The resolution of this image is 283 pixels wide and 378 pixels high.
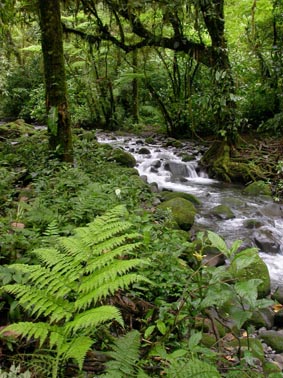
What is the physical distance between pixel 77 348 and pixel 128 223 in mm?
790

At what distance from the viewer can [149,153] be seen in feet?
33.8

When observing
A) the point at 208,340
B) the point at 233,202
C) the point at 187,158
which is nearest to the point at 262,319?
the point at 208,340

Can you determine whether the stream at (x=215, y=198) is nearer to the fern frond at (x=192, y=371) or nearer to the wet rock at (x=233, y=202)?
the wet rock at (x=233, y=202)

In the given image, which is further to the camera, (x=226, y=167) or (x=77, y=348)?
(x=226, y=167)

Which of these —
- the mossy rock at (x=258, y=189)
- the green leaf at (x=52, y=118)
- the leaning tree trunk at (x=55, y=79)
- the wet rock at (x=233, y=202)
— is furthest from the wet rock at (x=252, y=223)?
the green leaf at (x=52, y=118)

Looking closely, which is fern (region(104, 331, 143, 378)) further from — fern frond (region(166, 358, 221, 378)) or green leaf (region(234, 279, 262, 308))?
green leaf (region(234, 279, 262, 308))

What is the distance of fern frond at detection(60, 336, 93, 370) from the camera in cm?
137

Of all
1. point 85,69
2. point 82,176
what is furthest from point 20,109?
point 82,176

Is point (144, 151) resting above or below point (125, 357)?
below

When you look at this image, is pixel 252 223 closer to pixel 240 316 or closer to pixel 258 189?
pixel 258 189

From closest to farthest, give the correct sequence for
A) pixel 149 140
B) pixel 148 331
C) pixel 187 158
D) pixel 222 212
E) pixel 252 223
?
pixel 148 331
pixel 252 223
pixel 222 212
pixel 187 158
pixel 149 140

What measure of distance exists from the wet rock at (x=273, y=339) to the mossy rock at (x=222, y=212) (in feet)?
10.0

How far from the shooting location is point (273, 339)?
3.21 metres

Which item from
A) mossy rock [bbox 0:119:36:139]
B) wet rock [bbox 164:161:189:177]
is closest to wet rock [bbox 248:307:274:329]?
mossy rock [bbox 0:119:36:139]
